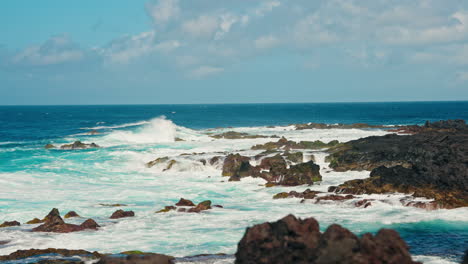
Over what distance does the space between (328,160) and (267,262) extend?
35662 mm

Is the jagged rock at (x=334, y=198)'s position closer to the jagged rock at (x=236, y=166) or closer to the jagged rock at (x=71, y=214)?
the jagged rock at (x=236, y=166)

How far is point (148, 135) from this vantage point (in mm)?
81562

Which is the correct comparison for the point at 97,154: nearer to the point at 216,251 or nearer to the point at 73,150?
the point at 73,150

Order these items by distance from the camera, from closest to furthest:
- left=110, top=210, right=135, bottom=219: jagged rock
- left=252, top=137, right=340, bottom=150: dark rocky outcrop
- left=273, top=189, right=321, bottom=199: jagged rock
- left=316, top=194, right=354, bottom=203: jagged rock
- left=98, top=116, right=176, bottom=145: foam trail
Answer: left=110, top=210, right=135, bottom=219: jagged rock < left=316, top=194, right=354, bottom=203: jagged rock < left=273, top=189, right=321, bottom=199: jagged rock < left=252, top=137, right=340, bottom=150: dark rocky outcrop < left=98, top=116, right=176, bottom=145: foam trail

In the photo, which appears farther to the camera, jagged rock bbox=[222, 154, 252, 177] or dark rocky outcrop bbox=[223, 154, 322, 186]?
jagged rock bbox=[222, 154, 252, 177]

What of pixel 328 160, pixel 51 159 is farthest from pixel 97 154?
pixel 328 160

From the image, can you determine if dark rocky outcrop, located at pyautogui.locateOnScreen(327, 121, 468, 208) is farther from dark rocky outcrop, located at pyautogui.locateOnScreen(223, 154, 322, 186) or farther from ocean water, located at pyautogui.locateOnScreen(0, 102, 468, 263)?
dark rocky outcrop, located at pyautogui.locateOnScreen(223, 154, 322, 186)

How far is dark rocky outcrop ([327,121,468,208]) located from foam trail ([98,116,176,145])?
38.9m

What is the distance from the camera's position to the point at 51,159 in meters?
53.2

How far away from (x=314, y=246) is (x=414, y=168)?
2386 centimetres

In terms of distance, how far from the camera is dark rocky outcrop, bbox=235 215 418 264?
9258mm

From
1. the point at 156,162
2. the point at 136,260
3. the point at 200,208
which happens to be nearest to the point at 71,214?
the point at 200,208

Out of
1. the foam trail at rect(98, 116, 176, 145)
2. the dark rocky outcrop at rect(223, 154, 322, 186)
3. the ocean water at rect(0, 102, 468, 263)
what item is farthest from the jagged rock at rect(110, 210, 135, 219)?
the foam trail at rect(98, 116, 176, 145)

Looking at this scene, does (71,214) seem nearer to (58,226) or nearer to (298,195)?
(58,226)
